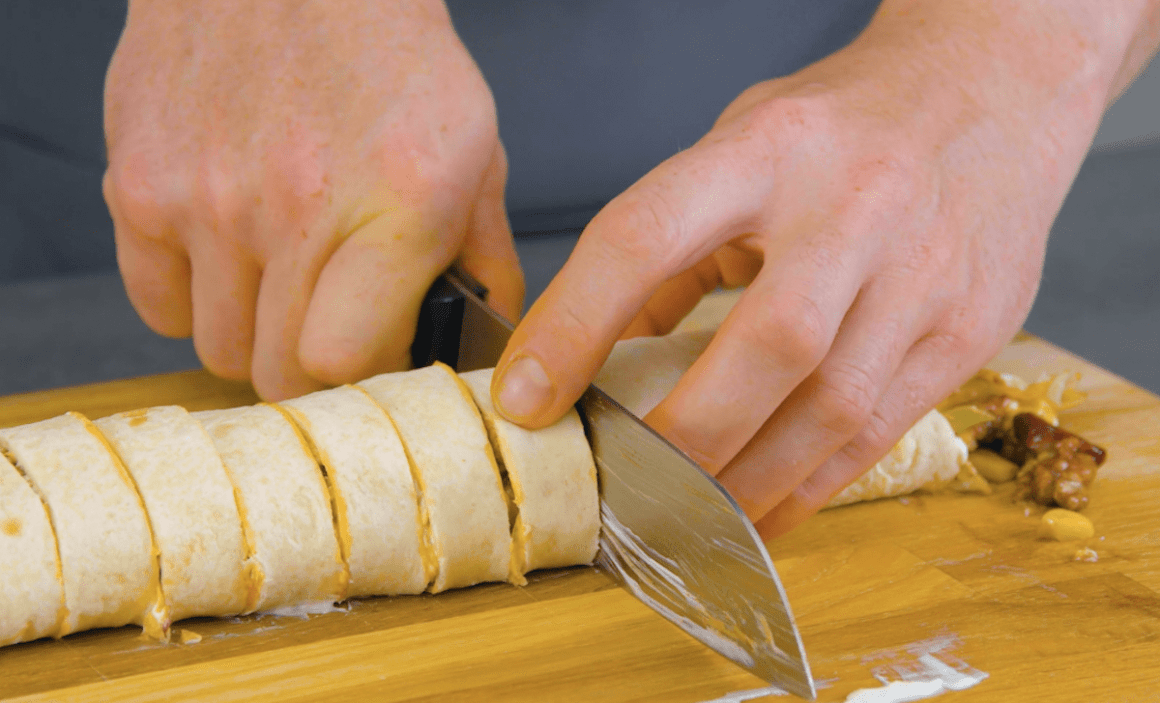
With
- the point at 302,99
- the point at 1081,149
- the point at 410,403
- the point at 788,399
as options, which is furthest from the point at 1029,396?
the point at 302,99

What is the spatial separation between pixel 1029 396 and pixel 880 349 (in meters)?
0.91

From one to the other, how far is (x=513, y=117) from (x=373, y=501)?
1775 millimetres

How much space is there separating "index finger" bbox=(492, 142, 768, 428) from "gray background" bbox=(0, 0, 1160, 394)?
1586 mm

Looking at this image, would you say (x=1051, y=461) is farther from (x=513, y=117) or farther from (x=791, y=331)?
(x=513, y=117)

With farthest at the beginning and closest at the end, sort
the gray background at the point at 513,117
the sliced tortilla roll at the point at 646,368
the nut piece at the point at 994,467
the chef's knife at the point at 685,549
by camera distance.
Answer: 1. the gray background at the point at 513,117
2. the nut piece at the point at 994,467
3. the sliced tortilla roll at the point at 646,368
4. the chef's knife at the point at 685,549

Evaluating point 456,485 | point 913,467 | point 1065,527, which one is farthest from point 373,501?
point 1065,527

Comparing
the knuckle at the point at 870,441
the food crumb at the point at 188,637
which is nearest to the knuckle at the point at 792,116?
the knuckle at the point at 870,441

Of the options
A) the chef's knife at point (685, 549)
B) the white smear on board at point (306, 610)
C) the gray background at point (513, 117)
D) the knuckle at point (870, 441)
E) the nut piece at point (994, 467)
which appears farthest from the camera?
the gray background at point (513, 117)

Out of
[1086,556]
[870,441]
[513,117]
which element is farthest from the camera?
[513,117]

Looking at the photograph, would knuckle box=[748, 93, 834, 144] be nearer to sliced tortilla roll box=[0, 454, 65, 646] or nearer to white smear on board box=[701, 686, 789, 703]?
Answer: white smear on board box=[701, 686, 789, 703]

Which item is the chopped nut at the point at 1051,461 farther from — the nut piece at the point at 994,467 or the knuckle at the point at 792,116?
the knuckle at the point at 792,116

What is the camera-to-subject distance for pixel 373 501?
1.47 metres

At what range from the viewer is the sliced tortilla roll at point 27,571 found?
51.4 inches

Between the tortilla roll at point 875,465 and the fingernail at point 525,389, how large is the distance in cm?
28
